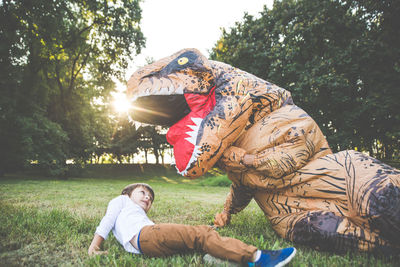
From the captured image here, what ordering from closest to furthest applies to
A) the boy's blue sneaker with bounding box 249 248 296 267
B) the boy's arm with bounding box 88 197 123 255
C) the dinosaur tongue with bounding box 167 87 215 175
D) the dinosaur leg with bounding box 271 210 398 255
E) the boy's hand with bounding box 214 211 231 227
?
the boy's blue sneaker with bounding box 249 248 296 267 < the dinosaur leg with bounding box 271 210 398 255 < the dinosaur tongue with bounding box 167 87 215 175 < the boy's arm with bounding box 88 197 123 255 < the boy's hand with bounding box 214 211 231 227

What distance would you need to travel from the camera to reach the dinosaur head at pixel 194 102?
5.48ft

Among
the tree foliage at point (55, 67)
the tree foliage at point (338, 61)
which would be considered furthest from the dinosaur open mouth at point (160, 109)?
the tree foliage at point (55, 67)

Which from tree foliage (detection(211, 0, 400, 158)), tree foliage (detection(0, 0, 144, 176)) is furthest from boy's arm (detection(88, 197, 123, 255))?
tree foliage (detection(0, 0, 144, 176))

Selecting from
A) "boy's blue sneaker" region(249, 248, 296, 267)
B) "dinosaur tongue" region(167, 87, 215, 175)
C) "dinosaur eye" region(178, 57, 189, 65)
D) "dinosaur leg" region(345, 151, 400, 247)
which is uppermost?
"dinosaur eye" region(178, 57, 189, 65)

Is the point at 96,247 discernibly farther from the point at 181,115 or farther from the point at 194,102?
the point at 194,102

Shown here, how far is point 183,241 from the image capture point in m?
1.60

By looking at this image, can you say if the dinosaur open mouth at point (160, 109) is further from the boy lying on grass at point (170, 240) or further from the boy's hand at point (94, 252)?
the boy's hand at point (94, 252)

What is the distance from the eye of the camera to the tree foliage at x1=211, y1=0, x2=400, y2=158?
7.46 meters

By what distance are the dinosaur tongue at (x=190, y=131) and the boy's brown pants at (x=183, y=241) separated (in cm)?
47

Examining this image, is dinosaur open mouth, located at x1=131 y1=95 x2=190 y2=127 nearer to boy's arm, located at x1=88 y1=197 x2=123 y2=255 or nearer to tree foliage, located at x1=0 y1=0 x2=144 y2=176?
boy's arm, located at x1=88 y1=197 x2=123 y2=255

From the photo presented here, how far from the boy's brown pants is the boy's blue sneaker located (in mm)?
80

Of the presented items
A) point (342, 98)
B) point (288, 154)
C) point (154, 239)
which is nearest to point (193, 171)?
point (154, 239)

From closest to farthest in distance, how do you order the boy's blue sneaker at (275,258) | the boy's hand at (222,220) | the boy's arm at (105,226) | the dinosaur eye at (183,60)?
1. the boy's blue sneaker at (275,258)
2. the boy's arm at (105,226)
3. the dinosaur eye at (183,60)
4. the boy's hand at (222,220)

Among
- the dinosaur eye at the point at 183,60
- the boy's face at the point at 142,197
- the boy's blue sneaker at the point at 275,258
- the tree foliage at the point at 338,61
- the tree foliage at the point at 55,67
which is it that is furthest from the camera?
the tree foliage at the point at 55,67
